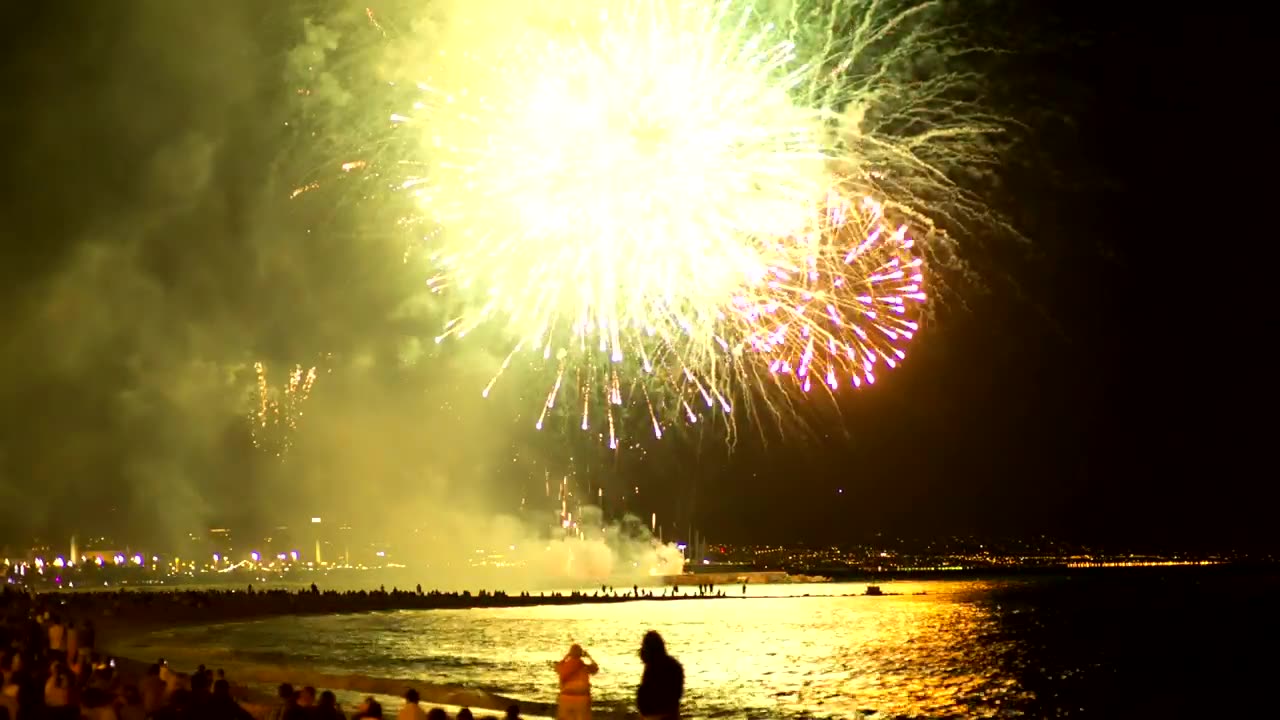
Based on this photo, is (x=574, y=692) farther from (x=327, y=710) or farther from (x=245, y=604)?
(x=245, y=604)

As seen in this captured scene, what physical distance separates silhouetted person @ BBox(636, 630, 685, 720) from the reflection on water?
583 inches

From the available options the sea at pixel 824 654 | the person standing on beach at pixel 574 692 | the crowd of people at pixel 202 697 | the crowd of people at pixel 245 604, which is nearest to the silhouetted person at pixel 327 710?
the crowd of people at pixel 202 697

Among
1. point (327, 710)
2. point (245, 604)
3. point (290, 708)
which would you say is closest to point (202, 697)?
point (290, 708)

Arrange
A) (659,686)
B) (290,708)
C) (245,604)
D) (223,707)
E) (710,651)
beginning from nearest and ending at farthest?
(659,686) → (290,708) → (223,707) → (710,651) → (245,604)

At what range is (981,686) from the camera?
96.1ft

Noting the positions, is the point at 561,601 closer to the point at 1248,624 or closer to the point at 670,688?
the point at 1248,624

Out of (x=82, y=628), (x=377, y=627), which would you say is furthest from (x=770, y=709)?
(x=377, y=627)

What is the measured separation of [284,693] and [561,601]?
218 ft

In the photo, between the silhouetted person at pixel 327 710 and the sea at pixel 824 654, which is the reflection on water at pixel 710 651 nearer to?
the sea at pixel 824 654

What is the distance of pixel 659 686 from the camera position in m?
7.52

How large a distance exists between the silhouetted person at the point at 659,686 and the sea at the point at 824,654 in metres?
13.6

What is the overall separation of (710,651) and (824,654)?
3.60 meters

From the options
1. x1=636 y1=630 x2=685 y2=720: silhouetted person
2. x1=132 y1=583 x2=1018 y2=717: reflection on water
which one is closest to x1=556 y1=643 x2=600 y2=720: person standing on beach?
x1=636 y1=630 x2=685 y2=720: silhouetted person

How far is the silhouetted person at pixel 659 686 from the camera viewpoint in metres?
7.52
